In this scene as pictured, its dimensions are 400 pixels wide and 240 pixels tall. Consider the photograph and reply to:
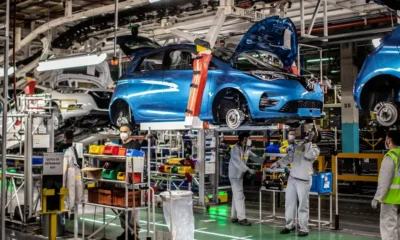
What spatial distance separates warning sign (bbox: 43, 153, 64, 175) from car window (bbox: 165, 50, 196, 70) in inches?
100

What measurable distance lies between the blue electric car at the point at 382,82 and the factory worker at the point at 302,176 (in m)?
1.26

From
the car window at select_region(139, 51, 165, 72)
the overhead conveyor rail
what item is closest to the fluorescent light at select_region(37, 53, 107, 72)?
the car window at select_region(139, 51, 165, 72)

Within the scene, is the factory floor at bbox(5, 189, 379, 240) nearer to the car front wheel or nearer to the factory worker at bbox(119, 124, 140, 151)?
the factory worker at bbox(119, 124, 140, 151)

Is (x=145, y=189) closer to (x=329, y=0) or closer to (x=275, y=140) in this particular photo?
(x=329, y=0)

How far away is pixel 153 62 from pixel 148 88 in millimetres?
579

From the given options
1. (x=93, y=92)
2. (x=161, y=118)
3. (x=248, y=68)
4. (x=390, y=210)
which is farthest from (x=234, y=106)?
(x=93, y=92)

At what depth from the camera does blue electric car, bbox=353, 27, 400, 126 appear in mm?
6121

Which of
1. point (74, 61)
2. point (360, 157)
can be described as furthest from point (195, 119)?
point (360, 157)

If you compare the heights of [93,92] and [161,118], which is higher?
[93,92]

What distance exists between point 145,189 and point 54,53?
6906mm

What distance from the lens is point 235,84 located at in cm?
755

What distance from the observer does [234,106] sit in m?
7.88

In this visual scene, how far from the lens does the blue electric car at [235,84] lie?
23.9ft

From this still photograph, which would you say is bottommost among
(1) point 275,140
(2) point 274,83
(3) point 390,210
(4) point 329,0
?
(3) point 390,210
